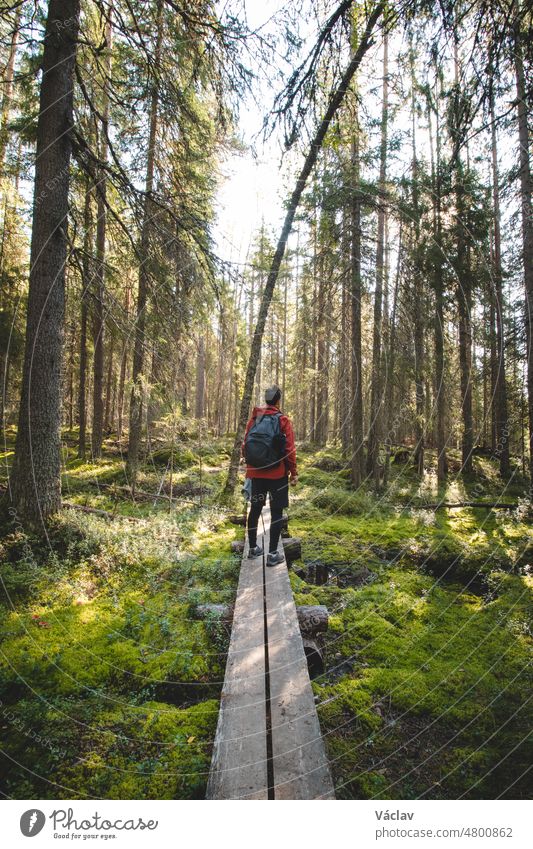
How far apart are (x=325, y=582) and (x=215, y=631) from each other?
7.86 feet

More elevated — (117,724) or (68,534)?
(68,534)

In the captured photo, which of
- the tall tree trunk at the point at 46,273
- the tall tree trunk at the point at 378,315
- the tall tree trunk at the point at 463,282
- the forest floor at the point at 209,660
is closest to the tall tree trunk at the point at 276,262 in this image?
the forest floor at the point at 209,660

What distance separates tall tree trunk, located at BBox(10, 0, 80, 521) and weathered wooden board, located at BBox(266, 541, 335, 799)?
12.6 feet

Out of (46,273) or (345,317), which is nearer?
(46,273)

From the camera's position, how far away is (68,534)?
5.16 meters

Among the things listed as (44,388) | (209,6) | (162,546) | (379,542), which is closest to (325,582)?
(379,542)

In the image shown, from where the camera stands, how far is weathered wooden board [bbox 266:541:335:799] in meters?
1.97

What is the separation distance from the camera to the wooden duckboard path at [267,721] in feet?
6.48

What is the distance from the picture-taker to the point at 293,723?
2389 millimetres

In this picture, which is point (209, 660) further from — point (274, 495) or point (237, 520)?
point (237, 520)

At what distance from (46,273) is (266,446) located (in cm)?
408

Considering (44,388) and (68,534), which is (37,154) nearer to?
(44,388)

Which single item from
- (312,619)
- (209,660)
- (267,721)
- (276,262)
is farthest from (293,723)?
(276,262)

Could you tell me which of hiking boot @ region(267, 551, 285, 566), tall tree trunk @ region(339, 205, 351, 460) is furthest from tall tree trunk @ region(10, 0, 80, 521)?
tall tree trunk @ region(339, 205, 351, 460)
